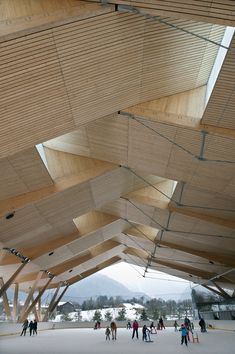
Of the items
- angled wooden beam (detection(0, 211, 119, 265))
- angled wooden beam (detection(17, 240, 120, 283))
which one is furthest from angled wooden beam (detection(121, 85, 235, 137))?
angled wooden beam (detection(17, 240, 120, 283))

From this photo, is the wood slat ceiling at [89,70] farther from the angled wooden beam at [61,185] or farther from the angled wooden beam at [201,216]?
the angled wooden beam at [201,216]

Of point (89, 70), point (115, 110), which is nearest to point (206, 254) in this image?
point (115, 110)

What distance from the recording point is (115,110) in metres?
11.9

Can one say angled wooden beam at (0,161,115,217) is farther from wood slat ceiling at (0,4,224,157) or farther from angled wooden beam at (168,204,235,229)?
angled wooden beam at (168,204,235,229)

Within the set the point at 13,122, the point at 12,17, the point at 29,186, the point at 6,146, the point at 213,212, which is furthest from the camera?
the point at 213,212

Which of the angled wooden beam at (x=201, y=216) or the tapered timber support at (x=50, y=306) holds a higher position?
the angled wooden beam at (x=201, y=216)

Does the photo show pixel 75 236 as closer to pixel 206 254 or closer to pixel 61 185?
pixel 61 185

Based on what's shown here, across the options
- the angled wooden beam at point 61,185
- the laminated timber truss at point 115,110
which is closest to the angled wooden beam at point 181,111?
the laminated timber truss at point 115,110

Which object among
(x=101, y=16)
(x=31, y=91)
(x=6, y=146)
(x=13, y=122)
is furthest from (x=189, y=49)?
(x=6, y=146)

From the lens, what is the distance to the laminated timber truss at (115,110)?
7.74 m

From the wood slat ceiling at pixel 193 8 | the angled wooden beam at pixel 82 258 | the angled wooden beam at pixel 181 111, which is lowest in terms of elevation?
the wood slat ceiling at pixel 193 8

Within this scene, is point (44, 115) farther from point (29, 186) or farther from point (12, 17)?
point (29, 186)

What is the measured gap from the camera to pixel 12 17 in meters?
7.36

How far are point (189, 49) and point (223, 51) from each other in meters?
Answer: 1.10
